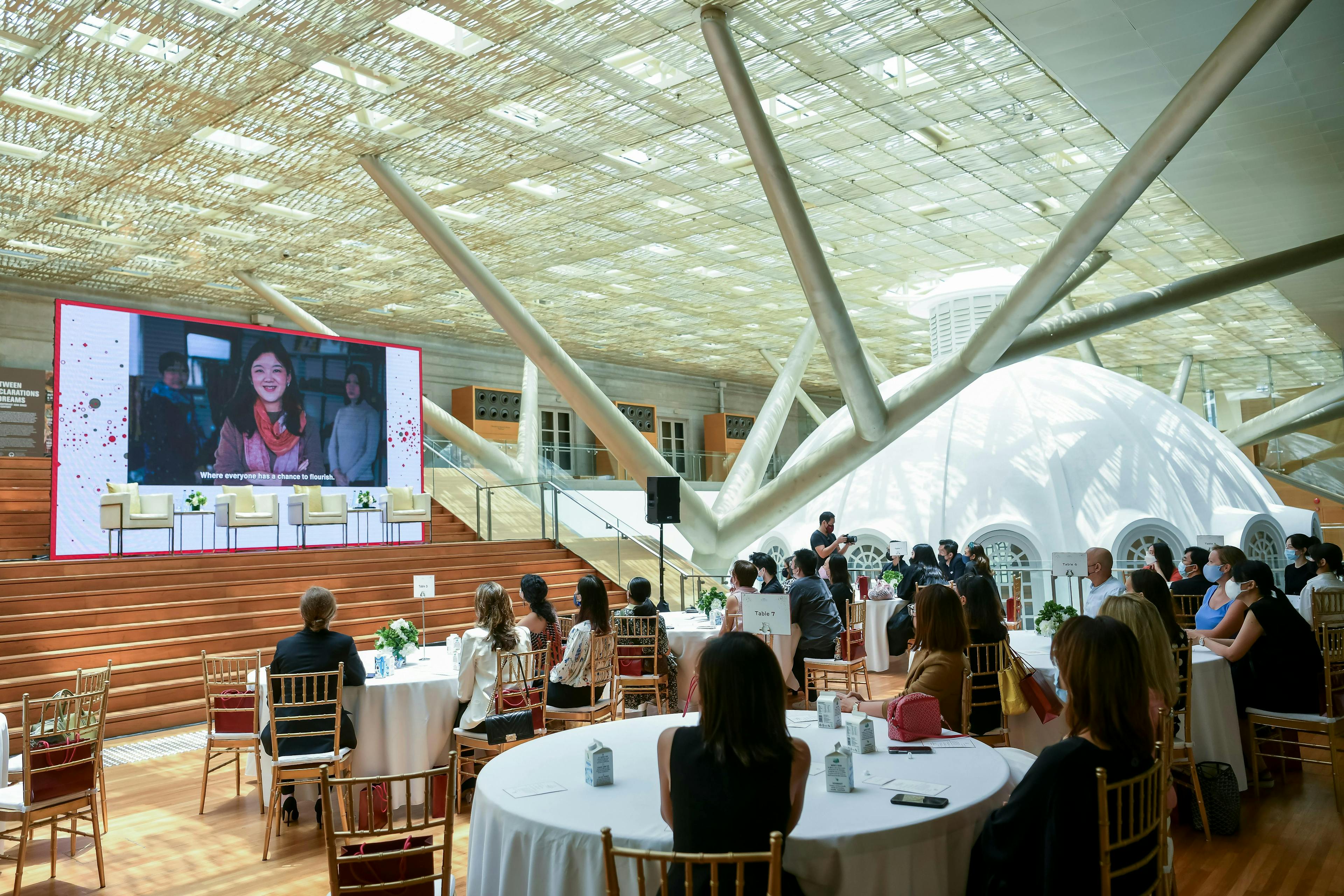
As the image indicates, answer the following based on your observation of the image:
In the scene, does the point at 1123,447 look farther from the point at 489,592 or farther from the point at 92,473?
the point at 92,473

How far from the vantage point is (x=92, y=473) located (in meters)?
12.2

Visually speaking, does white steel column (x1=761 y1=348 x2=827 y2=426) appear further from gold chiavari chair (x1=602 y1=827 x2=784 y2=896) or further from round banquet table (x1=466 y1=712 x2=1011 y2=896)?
gold chiavari chair (x1=602 y1=827 x2=784 y2=896)

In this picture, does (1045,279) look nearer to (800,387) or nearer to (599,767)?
(599,767)

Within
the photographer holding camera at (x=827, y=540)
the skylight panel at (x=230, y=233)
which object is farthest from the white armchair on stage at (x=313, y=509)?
the photographer holding camera at (x=827, y=540)

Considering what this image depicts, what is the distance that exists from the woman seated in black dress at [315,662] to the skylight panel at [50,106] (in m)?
7.46

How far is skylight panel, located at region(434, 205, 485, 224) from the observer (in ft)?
43.5

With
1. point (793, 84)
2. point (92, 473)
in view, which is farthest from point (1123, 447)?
point (92, 473)

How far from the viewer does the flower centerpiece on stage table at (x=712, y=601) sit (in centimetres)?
882

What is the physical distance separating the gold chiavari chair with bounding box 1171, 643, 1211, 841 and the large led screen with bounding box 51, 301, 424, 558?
11.9 m

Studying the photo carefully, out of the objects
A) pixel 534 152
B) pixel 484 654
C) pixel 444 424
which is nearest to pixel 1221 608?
pixel 484 654

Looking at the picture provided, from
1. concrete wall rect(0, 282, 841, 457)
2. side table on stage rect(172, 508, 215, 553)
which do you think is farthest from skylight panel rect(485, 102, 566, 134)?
concrete wall rect(0, 282, 841, 457)

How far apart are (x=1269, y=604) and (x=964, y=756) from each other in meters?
3.29

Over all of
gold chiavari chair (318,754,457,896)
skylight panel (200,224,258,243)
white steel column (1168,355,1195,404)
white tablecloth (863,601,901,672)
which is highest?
skylight panel (200,224,258,243)

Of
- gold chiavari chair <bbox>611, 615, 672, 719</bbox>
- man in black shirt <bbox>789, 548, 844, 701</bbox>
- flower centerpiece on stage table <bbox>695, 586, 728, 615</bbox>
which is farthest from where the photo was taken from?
flower centerpiece on stage table <bbox>695, 586, 728, 615</bbox>
